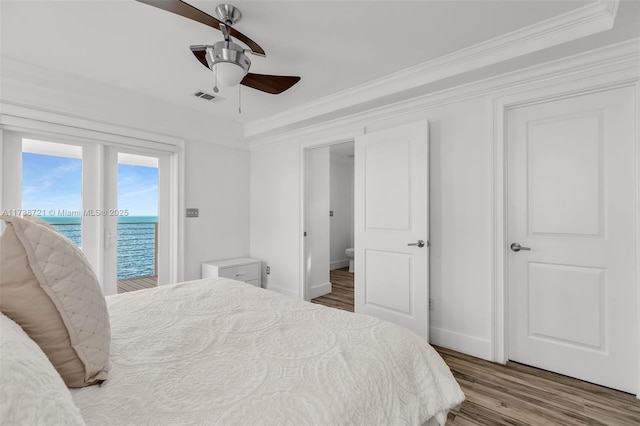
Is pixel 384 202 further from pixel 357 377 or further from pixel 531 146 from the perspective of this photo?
pixel 357 377

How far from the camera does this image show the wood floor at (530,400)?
1779 mm

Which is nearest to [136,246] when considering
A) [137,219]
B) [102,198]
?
[137,219]

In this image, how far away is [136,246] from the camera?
352 cm

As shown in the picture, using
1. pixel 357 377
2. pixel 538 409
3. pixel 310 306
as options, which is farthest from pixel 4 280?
pixel 538 409

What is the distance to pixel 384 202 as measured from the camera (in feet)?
9.96

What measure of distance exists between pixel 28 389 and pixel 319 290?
156 inches

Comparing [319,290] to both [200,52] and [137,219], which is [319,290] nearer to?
[137,219]

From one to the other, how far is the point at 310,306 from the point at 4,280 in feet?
4.12

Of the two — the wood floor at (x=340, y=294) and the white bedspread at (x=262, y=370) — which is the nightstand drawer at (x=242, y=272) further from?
the white bedspread at (x=262, y=370)

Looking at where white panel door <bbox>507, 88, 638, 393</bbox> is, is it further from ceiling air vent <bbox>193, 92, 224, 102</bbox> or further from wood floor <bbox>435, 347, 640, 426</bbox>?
ceiling air vent <bbox>193, 92, 224, 102</bbox>

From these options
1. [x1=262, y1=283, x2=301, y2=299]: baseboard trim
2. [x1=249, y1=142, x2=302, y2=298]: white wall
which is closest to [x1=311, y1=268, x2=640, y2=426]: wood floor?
[x1=262, y1=283, x2=301, y2=299]: baseboard trim

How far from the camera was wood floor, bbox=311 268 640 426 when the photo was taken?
5.84 feet

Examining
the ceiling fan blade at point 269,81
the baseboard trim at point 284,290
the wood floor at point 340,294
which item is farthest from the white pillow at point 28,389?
the baseboard trim at point 284,290

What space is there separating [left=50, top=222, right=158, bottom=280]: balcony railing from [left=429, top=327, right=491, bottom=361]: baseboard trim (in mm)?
3236
